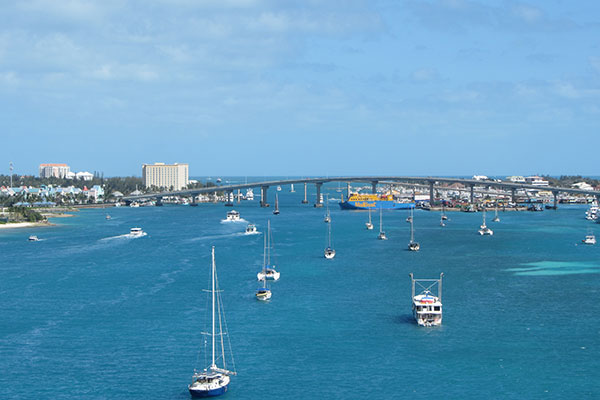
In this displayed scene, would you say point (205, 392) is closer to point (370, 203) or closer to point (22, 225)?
point (22, 225)

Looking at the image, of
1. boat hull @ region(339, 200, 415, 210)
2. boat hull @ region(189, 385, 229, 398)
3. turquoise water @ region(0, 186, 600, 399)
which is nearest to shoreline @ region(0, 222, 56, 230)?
turquoise water @ region(0, 186, 600, 399)

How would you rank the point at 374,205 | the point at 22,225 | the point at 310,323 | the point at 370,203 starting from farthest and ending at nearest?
the point at 374,205, the point at 370,203, the point at 22,225, the point at 310,323

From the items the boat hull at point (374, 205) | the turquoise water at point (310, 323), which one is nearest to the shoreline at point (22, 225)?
the turquoise water at point (310, 323)

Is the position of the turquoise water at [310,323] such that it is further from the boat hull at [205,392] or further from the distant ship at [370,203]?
the distant ship at [370,203]

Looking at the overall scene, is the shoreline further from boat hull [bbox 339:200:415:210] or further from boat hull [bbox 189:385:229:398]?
boat hull [bbox 189:385:229:398]

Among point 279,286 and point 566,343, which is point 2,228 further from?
point 566,343

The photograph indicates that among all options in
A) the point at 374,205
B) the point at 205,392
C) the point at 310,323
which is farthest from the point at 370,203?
A: the point at 205,392
